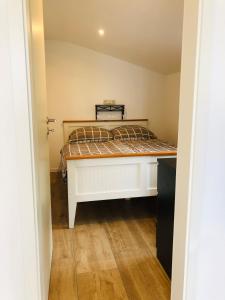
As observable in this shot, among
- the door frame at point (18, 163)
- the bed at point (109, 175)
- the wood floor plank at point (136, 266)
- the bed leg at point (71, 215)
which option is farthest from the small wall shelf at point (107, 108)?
the door frame at point (18, 163)

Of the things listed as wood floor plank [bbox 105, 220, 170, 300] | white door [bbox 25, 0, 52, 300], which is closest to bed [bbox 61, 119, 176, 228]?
wood floor plank [bbox 105, 220, 170, 300]

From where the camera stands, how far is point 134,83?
439 centimetres

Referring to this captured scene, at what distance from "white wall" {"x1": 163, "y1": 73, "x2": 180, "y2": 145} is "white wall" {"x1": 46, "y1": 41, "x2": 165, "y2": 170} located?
0.18 metres

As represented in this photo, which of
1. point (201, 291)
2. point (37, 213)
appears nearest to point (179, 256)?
point (201, 291)

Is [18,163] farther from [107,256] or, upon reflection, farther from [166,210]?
[107,256]

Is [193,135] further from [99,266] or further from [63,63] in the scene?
[63,63]

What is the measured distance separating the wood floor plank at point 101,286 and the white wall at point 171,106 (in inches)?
106

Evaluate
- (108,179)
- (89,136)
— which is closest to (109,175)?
(108,179)

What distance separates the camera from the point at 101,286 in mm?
1666

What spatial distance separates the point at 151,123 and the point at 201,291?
3.60m

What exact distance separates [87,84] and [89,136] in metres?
1.06

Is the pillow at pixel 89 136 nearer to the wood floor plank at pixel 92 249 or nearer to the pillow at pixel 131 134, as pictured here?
the pillow at pixel 131 134

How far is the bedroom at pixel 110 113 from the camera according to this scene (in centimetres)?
182

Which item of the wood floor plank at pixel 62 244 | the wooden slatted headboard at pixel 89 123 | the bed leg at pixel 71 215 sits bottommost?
the wood floor plank at pixel 62 244
